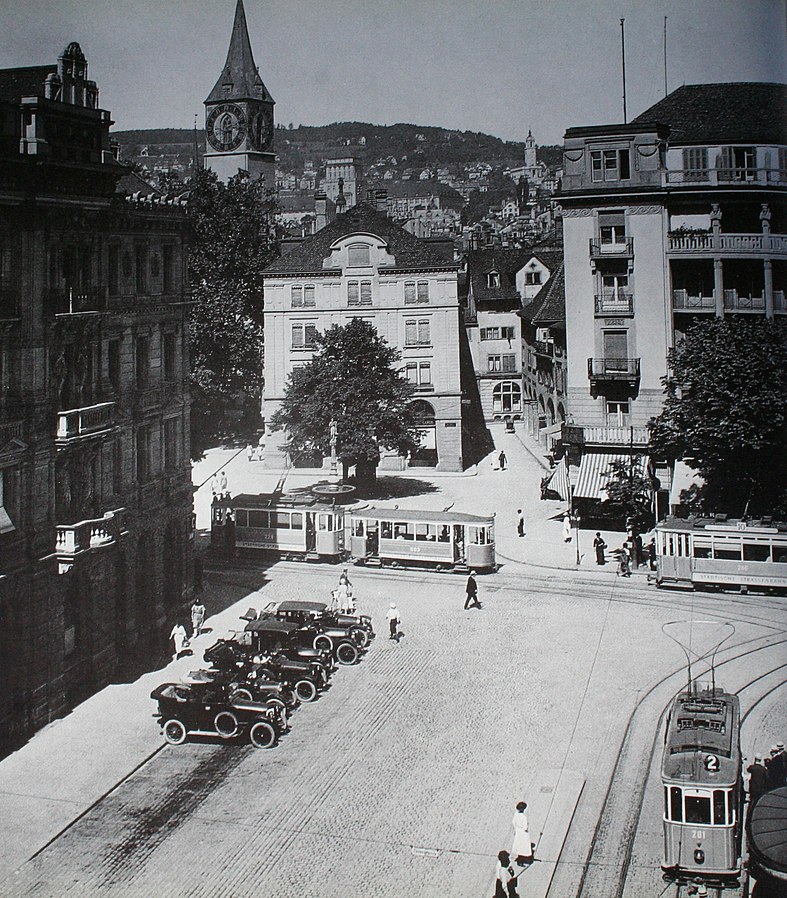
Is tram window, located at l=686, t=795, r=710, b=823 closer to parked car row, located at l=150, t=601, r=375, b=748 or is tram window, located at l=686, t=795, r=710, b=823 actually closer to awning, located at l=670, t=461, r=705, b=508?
parked car row, located at l=150, t=601, r=375, b=748

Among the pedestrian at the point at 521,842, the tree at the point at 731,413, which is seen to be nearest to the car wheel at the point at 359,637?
the pedestrian at the point at 521,842

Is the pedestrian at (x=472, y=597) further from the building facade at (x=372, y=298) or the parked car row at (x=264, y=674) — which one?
the building facade at (x=372, y=298)

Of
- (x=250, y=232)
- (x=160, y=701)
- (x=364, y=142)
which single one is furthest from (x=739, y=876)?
(x=250, y=232)

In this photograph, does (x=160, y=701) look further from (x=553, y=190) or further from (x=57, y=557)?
(x=553, y=190)

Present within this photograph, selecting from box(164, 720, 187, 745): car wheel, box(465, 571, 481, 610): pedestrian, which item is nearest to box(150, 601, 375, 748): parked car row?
box(164, 720, 187, 745): car wheel

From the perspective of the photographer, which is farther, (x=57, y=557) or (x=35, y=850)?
(x=57, y=557)

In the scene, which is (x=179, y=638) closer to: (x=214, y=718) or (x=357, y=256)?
(x=214, y=718)

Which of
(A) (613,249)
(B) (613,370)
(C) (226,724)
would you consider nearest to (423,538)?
(B) (613,370)
